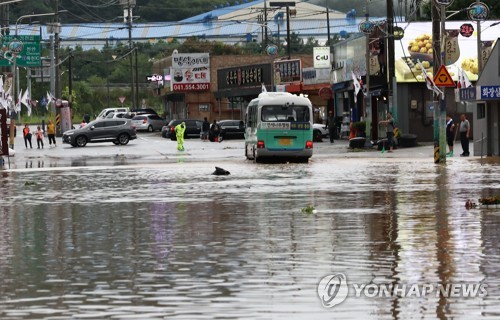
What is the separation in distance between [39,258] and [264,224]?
5.30m

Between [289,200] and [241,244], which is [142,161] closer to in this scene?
[289,200]

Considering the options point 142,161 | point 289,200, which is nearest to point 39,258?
point 289,200

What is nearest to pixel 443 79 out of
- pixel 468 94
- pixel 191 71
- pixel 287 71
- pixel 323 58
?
pixel 468 94

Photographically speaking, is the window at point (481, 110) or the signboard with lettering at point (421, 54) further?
the signboard with lettering at point (421, 54)

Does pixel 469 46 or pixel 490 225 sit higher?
pixel 469 46

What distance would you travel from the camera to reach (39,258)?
1639 cm

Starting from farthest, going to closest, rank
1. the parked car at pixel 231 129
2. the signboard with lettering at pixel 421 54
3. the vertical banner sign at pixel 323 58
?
the vertical banner sign at pixel 323 58, the parked car at pixel 231 129, the signboard with lettering at pixel 421 54

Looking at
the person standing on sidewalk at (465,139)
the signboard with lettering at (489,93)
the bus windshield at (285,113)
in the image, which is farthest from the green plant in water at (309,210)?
the person standing on sidewalk at (465,139)

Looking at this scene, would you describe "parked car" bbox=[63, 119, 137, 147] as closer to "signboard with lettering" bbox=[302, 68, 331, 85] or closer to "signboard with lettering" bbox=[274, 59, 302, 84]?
"signboard with lettering" bbox=[302, 68, 331, 85]

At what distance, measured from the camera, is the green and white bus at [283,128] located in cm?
4697

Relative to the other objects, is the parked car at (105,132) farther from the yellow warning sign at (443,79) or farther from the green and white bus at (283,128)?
the yellow warning sign at (443,79)

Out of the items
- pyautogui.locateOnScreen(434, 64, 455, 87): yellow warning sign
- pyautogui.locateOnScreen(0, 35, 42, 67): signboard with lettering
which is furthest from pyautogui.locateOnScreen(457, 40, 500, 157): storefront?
pyautogui.locateOnScreen(0, 35, 42, 67): signboard with lettering

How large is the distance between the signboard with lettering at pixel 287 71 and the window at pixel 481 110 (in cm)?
4448

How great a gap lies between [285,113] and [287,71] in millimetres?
51318
